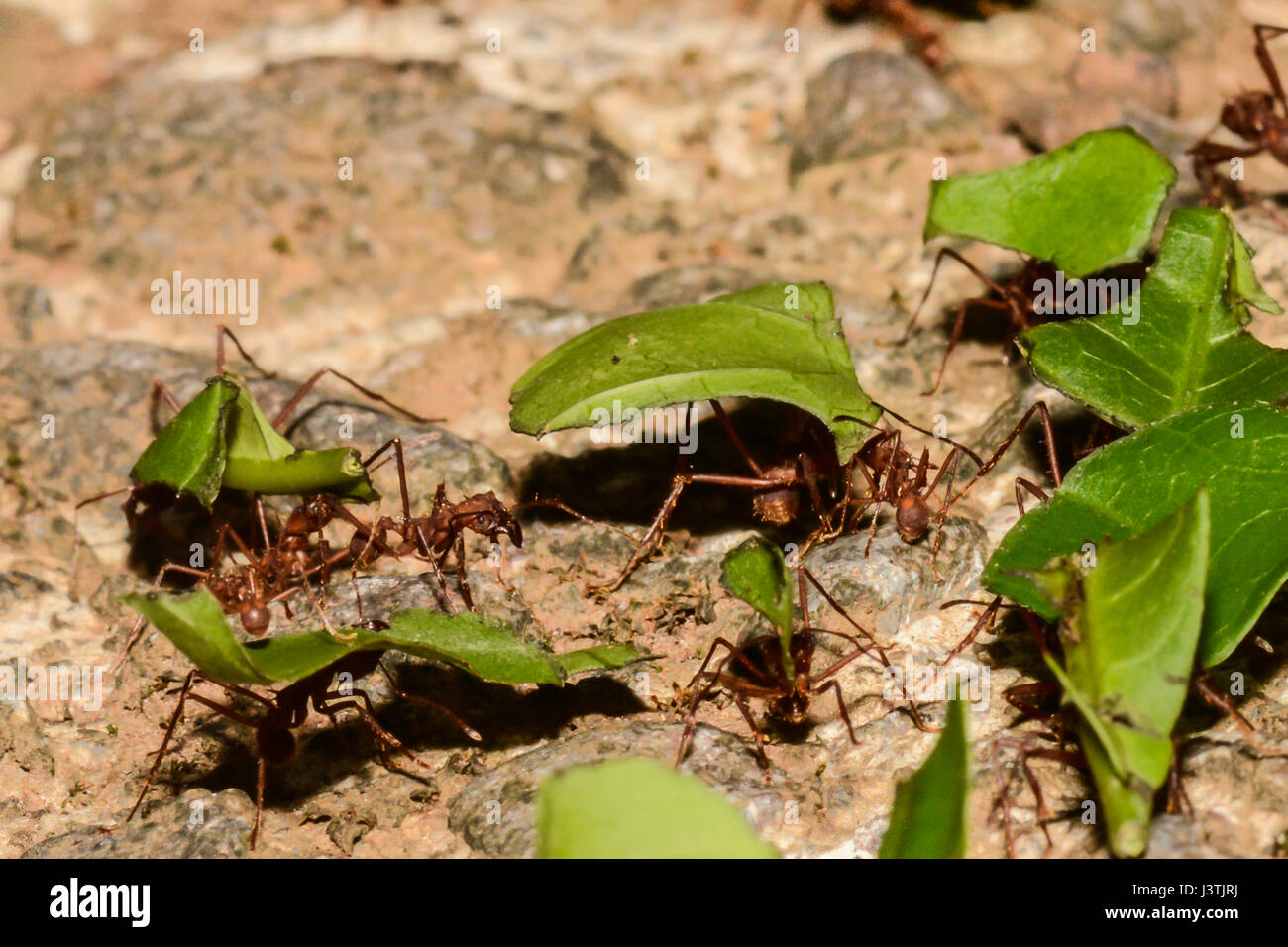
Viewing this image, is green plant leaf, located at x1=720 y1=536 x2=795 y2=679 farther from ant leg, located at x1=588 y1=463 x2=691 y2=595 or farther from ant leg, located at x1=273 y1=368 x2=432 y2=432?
ant leg, located at x1=273 y1=368 x2=432 y2=432

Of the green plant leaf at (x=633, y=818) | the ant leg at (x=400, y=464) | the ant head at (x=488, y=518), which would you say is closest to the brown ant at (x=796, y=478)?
the ant head at (x=488, y=518)

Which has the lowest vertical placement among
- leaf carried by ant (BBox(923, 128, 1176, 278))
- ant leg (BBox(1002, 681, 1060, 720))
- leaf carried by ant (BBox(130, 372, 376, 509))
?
ant leg (BBox(1002, 681, 1060, 720))

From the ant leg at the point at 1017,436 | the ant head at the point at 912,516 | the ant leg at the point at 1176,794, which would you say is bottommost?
the ant leg at the point at 1176,794

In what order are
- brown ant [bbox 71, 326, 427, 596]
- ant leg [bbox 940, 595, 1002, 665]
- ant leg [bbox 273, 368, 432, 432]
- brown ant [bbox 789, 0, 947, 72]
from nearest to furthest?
ant leg [bbox 940, 595, 1002, 665], brown ant [bbox 71, 326, 427, 596], ant leg [bbox 273, 368, 432, 432], brown ant [bbox 789, 0, 947, 72]

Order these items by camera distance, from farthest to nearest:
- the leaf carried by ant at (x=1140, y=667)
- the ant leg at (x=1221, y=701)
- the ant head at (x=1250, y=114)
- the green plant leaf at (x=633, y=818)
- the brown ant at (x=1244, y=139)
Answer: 1. the ant head at (x=1250, y=114)
2. the brown ant at (x=1244, y=139)
3. the ant leg at (x=1221, y=701)
4. the leaf carried by ant at (x=1140, y=667)
5. the green plant leaf at (x=633, y=818)

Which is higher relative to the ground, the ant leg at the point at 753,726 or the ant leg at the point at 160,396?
the ant leg at the point at 160,396

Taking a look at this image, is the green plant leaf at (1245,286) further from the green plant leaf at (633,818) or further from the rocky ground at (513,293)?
the green plant leaf at (633,818)

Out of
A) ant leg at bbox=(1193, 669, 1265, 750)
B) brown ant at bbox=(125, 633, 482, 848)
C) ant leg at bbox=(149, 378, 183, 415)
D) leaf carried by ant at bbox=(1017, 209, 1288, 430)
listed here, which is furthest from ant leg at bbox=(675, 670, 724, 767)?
ant leg at bbox=(149, 378, 183, 415)
